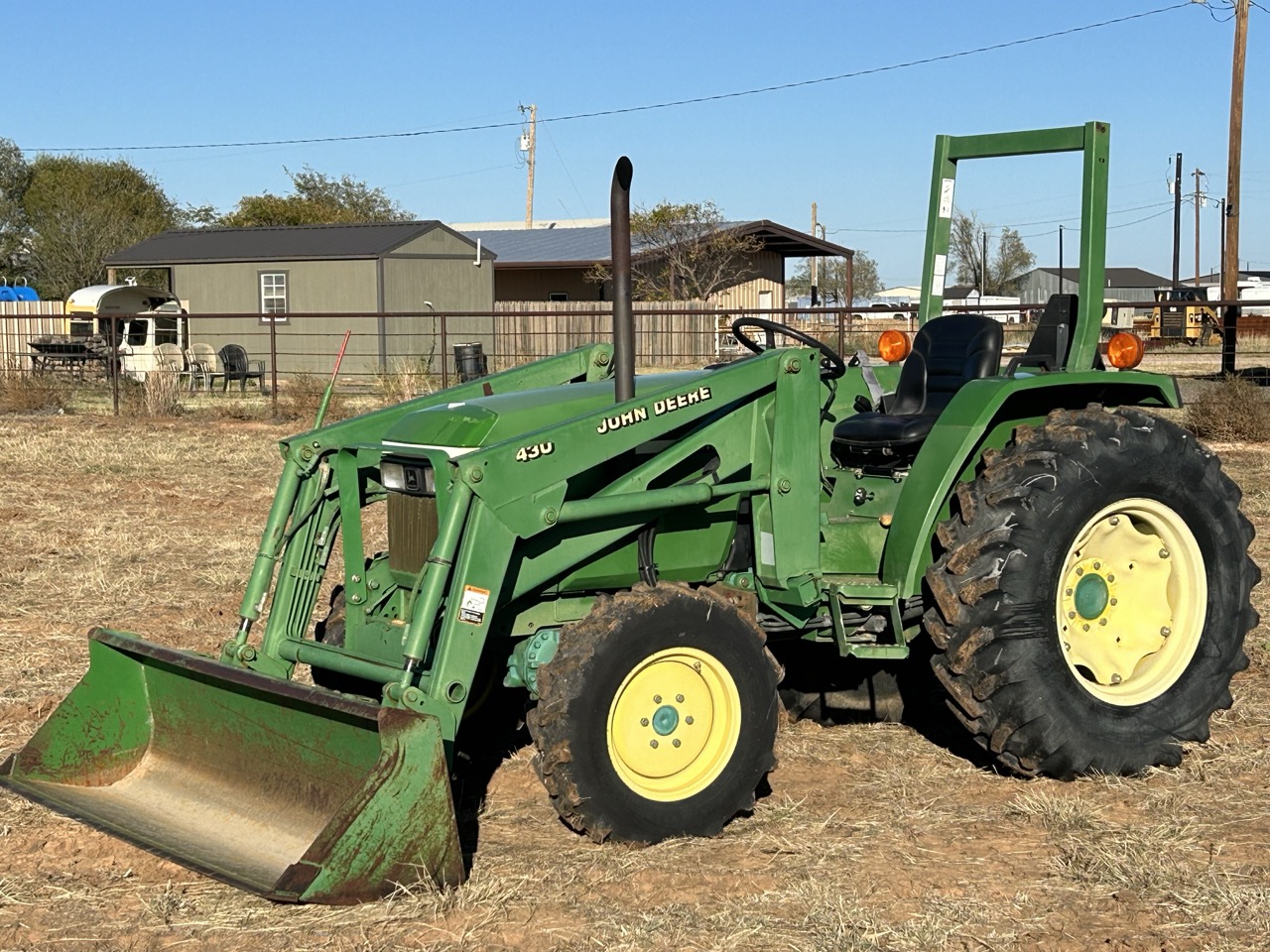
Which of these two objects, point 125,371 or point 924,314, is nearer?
point 924,314

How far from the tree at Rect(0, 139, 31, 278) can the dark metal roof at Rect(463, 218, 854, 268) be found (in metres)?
16.0

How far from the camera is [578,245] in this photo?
1623 inches

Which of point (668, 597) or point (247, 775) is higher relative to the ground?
point (668, 597)

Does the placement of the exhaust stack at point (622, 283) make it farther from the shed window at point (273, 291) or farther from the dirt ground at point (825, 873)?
the shed window at point (273, 291)

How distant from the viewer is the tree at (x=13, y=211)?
4969cm

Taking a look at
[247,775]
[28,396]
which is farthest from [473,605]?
[28,396]

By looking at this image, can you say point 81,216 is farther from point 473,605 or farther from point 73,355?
point 473,605

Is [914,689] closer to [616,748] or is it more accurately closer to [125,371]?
[616,748]

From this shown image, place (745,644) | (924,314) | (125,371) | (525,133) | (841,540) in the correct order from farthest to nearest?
(525,133)
(125,371)
(924,314)
(841,540)
(745,644)

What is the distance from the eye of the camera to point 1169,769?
16.6ft

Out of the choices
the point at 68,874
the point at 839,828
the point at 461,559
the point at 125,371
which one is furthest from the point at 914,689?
the point at 125,371

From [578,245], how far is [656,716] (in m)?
37.5

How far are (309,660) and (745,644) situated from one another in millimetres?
1338

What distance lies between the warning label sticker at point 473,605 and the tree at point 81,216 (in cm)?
4375
